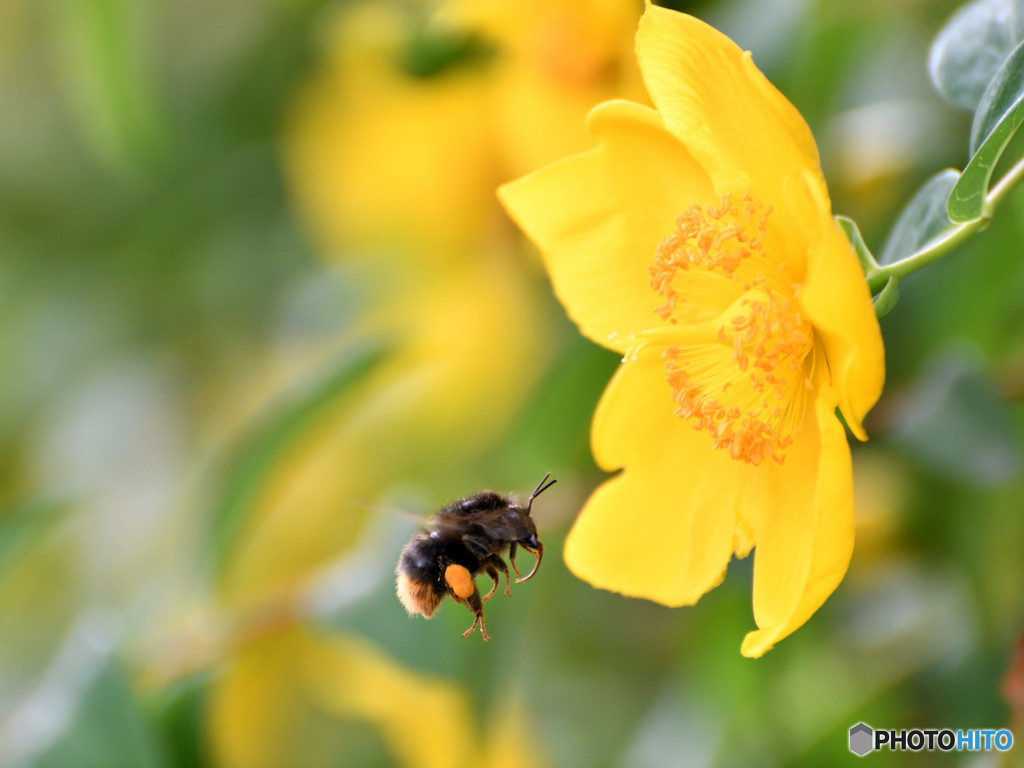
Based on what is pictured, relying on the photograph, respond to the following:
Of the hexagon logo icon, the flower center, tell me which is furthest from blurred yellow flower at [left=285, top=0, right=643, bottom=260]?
the hexagon logo icon

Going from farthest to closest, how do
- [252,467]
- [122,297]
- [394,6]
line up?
1. [122,297]
2. [394,6]
3. [252,467]

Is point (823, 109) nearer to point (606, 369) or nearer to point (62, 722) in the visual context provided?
point (606, 369)

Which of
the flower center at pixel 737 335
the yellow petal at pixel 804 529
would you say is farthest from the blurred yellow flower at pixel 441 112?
the yellow petal at pixel 804 529

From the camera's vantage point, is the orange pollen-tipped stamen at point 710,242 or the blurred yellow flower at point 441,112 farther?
the blurred yellow flower at point 441,112

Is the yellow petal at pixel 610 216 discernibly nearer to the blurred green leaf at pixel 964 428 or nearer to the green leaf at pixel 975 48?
the green leaf at pixel 975 48

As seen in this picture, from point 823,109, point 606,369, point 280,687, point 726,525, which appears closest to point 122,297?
point 280,687

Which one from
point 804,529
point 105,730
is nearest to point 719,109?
point 804,529

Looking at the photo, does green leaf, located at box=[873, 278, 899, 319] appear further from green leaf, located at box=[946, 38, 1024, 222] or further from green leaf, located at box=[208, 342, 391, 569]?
green leaf, located at box=[208, 342, 391, 569]
